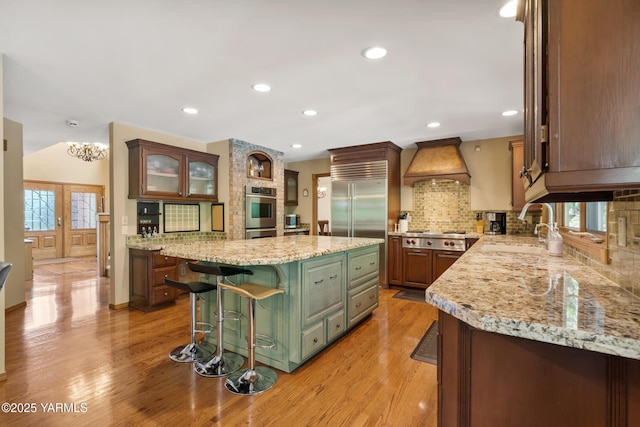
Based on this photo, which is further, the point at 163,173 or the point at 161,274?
the point at 163,173

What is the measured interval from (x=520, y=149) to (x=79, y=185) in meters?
10.1

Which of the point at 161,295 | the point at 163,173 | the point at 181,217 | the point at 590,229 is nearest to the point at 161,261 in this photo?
the point at 161,295

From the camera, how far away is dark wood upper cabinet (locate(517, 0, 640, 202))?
76cm

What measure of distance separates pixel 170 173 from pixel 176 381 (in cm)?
299

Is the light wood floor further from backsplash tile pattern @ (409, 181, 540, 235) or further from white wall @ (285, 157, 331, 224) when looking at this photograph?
white wall @ (285, 157, 331, 224)

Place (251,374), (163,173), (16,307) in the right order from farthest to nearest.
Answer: (163,173), (16,307), (251,374)

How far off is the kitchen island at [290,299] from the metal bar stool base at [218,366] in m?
0.12

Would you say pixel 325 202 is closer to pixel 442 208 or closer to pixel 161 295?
pixel 442 208

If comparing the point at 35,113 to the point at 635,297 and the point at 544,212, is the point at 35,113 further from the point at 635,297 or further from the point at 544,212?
the point at 544,212

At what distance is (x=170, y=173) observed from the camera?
4340 mm

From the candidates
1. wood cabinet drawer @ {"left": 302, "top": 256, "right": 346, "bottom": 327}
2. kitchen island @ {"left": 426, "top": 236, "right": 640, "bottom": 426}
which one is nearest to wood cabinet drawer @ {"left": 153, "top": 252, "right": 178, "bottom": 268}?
wood cabinet drawer @ {"left": 302, "top": 256, "right": 346, "bottom": 327}

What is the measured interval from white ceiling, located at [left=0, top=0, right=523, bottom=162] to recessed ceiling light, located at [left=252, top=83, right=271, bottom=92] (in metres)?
0.08

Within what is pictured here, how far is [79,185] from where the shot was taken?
8.19 metres

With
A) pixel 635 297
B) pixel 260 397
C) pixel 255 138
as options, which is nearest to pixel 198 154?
pixel 255 138
